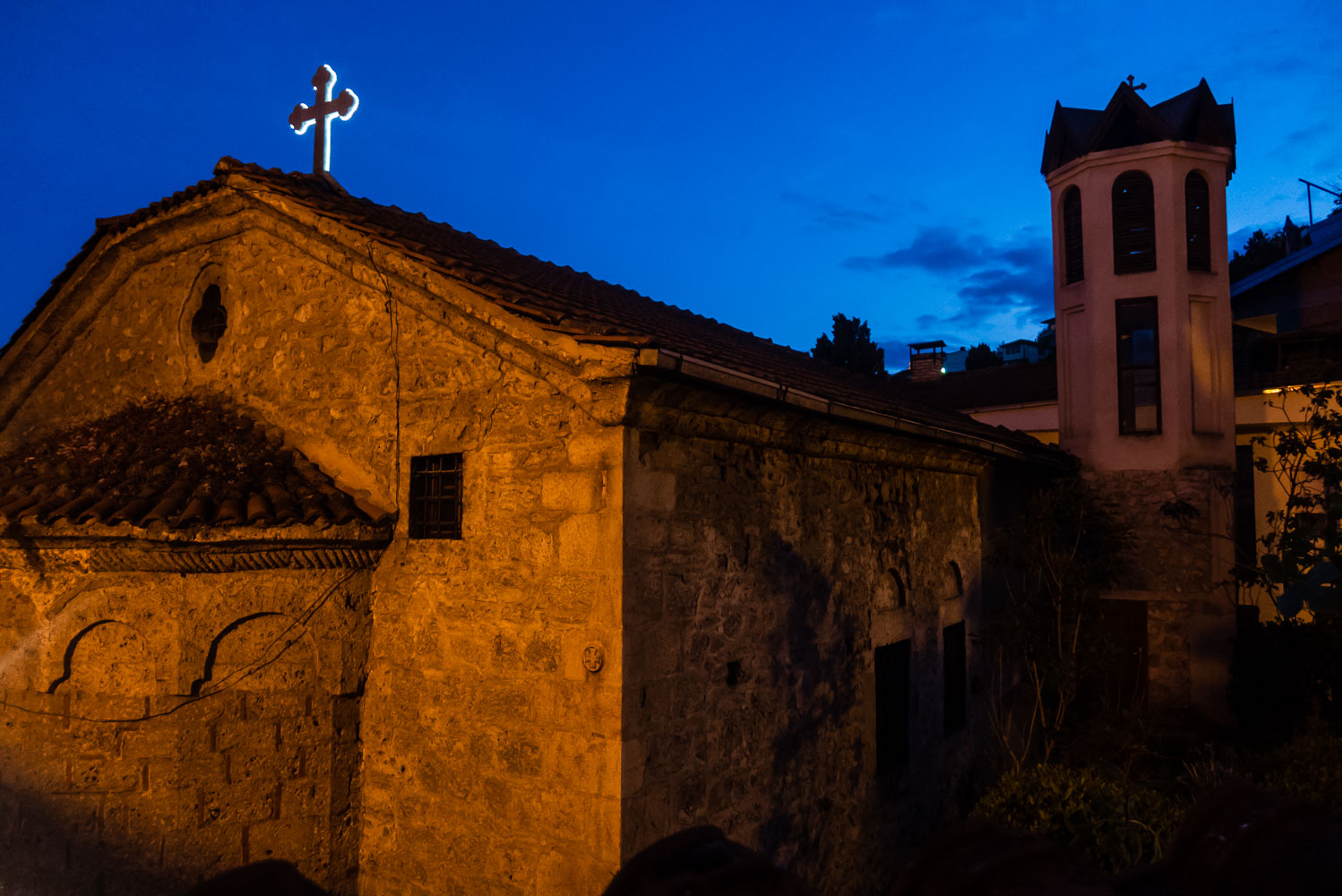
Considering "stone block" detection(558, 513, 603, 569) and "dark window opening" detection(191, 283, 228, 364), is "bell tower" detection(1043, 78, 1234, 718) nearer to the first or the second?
Result: "stone block" detection(558, 513, 603, 569)

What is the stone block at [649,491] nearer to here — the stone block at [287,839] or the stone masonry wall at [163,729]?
the stone masonry wall at [163,729]

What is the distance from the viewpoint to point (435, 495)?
5148 mm

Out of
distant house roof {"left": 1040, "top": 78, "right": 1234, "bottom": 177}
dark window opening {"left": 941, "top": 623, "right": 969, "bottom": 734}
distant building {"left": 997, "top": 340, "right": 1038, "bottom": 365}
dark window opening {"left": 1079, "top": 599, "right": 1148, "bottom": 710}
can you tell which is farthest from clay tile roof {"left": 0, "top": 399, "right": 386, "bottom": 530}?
distant building {"left": 997, "top": 340, "right": 1038, "bottom": 365}

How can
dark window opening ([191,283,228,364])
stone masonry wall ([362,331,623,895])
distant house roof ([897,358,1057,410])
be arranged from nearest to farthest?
stone masonry wall ([362,331,623,895]) < dark window opening ([191,283,228,364]) < distant house roof ([897,358,1057,410])

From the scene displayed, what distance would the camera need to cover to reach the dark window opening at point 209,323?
6.55m

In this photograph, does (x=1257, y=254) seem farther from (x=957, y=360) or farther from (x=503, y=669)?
(x=503, y=669)

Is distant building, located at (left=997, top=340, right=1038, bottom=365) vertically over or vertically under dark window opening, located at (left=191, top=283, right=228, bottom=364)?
over

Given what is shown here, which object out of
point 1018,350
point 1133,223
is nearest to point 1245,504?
point 1133,223

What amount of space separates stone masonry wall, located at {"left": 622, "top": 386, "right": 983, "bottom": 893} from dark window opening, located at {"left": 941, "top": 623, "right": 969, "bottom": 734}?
10.6 inches

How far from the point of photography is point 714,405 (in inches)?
190

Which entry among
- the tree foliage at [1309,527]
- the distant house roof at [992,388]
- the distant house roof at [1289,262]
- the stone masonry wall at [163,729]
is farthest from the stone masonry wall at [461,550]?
the distant house roof at [1289,262]

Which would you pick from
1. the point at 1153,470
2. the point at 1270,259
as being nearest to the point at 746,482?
the point at 1153,470

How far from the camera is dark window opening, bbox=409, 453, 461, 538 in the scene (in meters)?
5.05

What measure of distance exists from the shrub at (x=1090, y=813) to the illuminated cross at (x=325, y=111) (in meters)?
7.95
